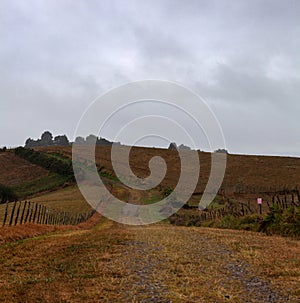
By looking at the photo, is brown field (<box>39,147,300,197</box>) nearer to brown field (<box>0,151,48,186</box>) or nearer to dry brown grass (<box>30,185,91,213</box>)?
brown field (<box>0,151,48,186</box>)

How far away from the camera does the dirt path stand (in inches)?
368

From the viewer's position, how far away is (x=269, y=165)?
91250mm

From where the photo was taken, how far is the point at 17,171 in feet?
300

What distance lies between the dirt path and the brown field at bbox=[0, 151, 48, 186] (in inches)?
2762

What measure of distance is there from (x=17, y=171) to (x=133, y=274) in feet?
277

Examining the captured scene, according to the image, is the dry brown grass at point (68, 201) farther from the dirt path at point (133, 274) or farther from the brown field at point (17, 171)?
the dirt path at point (133, 274)

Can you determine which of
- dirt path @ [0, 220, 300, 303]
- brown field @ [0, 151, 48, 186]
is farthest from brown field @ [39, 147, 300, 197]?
dirt path @ [0, 220, 300, 303]

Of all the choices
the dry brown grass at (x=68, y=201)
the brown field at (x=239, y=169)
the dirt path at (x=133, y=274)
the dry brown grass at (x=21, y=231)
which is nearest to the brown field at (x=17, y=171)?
the brown field at (x=239, y=169)

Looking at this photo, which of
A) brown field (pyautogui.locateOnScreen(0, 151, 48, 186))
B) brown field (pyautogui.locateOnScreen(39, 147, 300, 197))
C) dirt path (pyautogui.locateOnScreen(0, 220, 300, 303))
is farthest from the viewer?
brown field (pyautogui.locateOnScreen(0, 151, 48, 186))

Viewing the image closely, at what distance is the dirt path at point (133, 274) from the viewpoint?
935 centimetres

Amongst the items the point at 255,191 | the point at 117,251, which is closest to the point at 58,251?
the point at 117,251

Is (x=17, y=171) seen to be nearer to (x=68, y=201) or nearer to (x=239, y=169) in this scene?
(x=68, y=201)

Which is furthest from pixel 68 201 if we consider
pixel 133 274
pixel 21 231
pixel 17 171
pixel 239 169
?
pixel 133 274

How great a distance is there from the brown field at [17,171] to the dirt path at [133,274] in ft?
230
